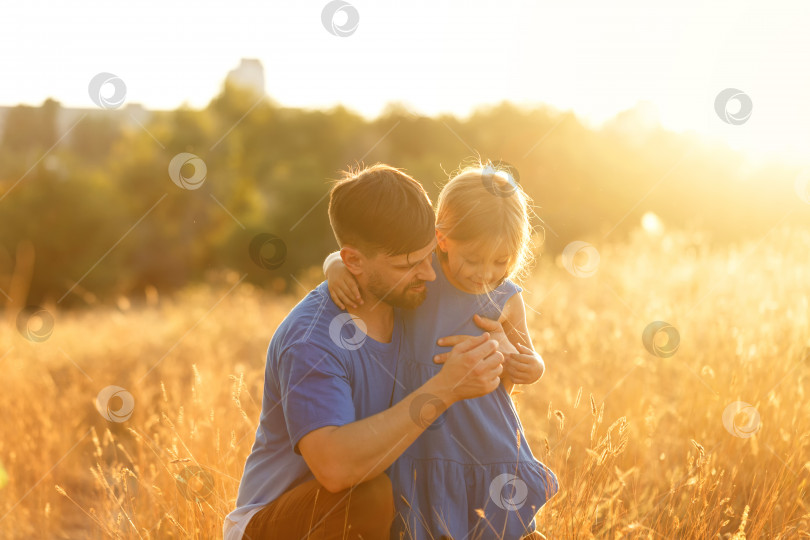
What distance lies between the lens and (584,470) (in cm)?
224

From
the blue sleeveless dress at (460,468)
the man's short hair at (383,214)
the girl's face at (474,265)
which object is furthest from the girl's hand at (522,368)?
the man's short hair at (383,214)

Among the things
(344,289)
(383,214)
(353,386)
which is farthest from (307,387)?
(383,214)

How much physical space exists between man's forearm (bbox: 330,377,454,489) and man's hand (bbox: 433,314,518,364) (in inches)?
13.4

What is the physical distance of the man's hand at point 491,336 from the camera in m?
2.31

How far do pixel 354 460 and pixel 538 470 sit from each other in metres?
0.84

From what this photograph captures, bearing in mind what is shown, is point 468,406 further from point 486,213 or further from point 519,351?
point 486,213

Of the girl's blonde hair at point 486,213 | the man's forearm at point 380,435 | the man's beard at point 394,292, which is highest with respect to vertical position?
the girl's blonde hair at point 486,213

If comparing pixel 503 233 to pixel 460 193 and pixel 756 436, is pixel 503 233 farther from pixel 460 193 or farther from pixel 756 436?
pixel 756 436

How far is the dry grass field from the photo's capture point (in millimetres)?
2467

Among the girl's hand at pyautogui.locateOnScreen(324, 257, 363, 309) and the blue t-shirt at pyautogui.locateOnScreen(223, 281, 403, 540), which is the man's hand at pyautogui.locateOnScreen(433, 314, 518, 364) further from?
the girl's hand at pyautogui.locateOnScreen(324, 257, 363, 309)

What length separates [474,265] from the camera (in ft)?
8.10

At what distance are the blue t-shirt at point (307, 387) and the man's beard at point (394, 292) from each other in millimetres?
138

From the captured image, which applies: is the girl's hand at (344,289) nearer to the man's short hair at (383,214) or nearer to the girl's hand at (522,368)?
the man's short hair at (383,214)

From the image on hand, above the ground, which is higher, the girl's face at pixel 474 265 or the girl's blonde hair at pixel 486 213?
the girl's blonde hair at pixel 486 213
